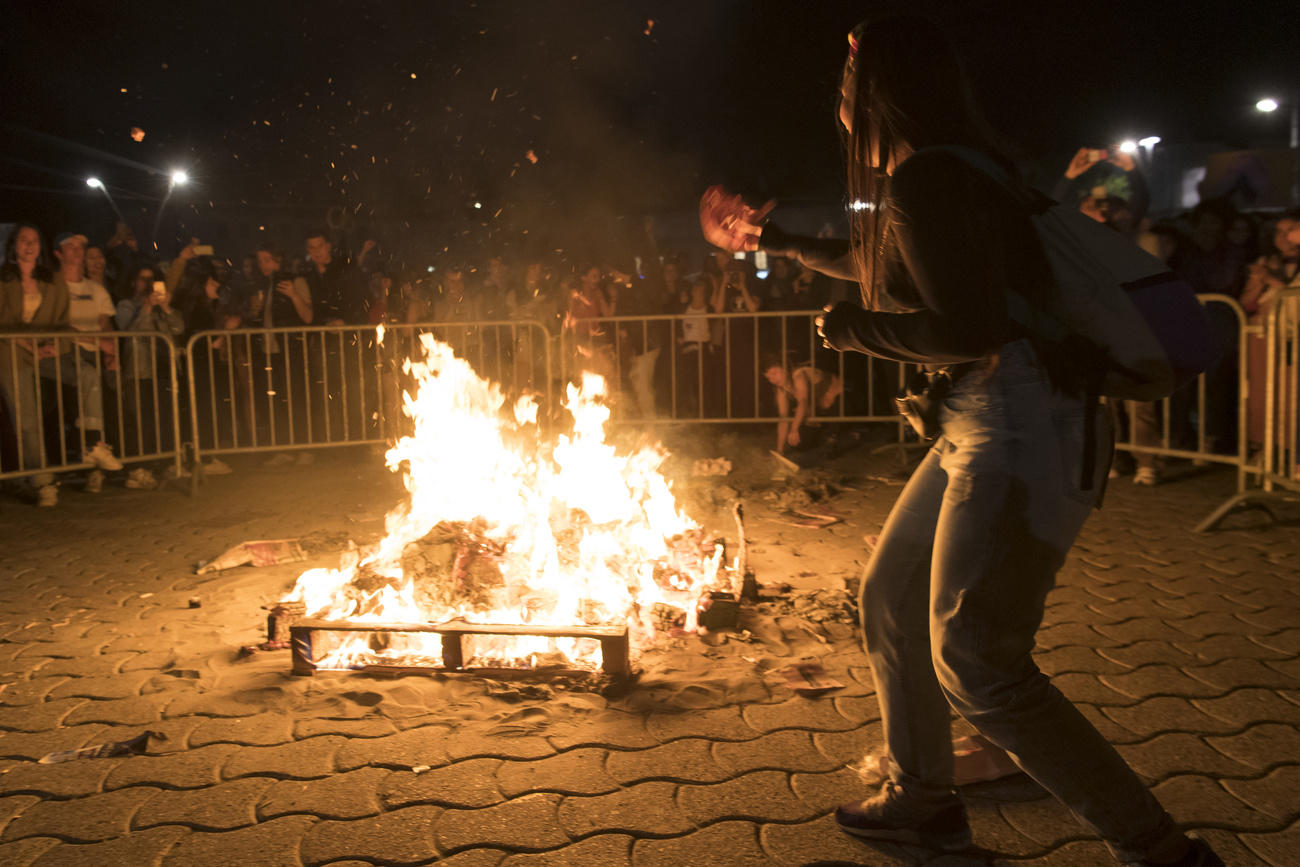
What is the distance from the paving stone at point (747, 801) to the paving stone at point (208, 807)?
1.34 m

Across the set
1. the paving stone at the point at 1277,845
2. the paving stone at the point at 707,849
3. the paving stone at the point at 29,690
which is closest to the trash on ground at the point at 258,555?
the paving stone at the point at 29,690

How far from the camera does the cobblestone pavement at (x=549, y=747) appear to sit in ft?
8.54

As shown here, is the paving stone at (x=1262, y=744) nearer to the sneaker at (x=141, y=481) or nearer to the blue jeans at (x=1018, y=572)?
the blue jeans at (x=1018, y=572)

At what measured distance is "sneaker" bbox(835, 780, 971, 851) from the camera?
2.48 meters

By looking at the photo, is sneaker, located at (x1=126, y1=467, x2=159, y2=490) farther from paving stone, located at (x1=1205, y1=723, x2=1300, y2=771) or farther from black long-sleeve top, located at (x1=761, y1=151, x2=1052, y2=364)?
paving stone, located at (x1=1205, y1=723, x2=1300, y2=771)

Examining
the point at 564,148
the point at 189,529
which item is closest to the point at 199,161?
the point at 564,148

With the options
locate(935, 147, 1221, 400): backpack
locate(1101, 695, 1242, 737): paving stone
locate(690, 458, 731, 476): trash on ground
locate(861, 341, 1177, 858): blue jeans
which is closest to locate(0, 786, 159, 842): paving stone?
locate(861, 341, 1177, 858): blue jeans

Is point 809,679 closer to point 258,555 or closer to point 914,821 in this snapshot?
point 914,821

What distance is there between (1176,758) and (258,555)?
195 inches

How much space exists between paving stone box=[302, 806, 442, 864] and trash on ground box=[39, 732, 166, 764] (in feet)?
3.19

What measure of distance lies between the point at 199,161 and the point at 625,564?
90.6 feet

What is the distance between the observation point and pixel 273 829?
2703 millimetres

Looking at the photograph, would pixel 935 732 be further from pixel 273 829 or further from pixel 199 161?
pixel 199 161

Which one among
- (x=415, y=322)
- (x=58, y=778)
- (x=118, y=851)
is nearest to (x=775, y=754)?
(x=118, y=851)
